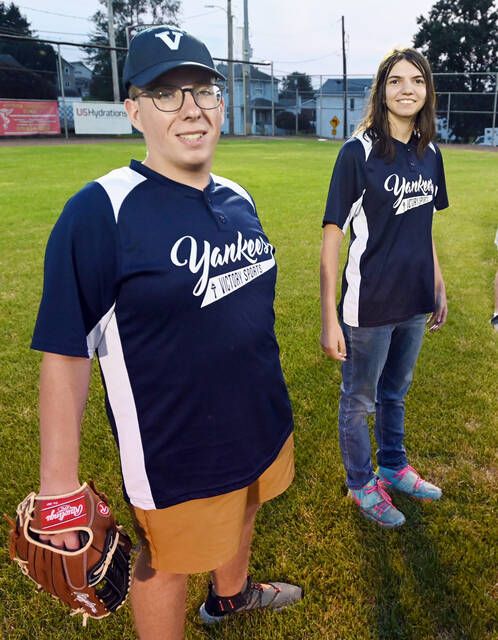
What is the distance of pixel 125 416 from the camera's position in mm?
1539

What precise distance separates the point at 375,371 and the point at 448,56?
55.3 metres

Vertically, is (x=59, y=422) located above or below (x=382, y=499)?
above

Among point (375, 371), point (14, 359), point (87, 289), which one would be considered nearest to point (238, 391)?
point (87, 289)

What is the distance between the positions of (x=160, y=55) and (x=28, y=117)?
31724mm

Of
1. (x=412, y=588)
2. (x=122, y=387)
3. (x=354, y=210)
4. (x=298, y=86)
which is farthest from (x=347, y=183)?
(x=298, y=86)

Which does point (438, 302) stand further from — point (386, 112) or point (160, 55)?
Result: point (160, 55)

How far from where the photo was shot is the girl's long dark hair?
7.47ft

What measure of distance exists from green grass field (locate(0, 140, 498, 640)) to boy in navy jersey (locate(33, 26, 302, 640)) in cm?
77

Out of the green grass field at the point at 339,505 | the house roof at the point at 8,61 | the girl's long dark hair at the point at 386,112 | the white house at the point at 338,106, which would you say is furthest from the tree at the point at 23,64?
the girl's long dark hair at the point at 386,112

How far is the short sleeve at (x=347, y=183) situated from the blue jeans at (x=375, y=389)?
53 centimetres

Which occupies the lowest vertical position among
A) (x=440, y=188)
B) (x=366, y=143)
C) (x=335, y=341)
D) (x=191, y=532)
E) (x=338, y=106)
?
(x=191, y=532)

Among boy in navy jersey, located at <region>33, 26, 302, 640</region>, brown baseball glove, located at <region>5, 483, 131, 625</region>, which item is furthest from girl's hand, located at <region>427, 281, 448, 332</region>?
brown baseball glove, located at <region>5, 483, 131, 625</region>

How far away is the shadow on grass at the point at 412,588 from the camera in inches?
82.2

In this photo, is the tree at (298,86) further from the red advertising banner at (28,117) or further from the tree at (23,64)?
the red advertising banner at (28,117)
